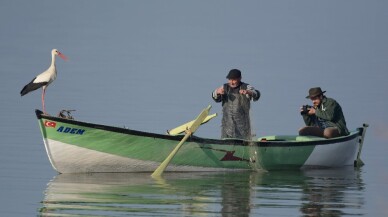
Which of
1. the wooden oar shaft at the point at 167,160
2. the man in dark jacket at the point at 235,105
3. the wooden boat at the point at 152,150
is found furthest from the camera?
the man in dark jacket at the point at 235,105

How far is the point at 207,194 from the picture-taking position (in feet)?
77.6

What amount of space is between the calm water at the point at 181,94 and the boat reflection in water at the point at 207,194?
3 centimetres

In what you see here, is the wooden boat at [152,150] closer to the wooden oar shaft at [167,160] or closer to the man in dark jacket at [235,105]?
the wooden oar shaft at [167,160]

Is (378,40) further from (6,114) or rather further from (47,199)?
(47,199)

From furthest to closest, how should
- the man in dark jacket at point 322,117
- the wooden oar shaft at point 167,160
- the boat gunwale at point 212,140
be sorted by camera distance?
1. the man in dark jacket at point 322,117
2. the wooden oar shaft at point 167,160
3. the boat gunwale at point 212,140

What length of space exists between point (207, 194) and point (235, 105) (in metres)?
3.58

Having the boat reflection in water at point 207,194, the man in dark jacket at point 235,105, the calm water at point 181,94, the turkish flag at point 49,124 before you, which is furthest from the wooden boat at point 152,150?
the man in dark jacket at point 235,105

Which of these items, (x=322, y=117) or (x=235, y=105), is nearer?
(x=235, y=105)

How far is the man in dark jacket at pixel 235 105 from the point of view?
26.8m

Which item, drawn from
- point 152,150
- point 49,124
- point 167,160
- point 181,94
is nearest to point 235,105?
point 167,160

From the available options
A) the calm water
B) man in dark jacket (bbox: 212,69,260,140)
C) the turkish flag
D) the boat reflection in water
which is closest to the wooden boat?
the turkish flag

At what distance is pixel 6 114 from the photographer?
35688 millimetres

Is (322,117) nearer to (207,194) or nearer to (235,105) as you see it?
A: (235,105)

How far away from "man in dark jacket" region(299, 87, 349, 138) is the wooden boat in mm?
240
